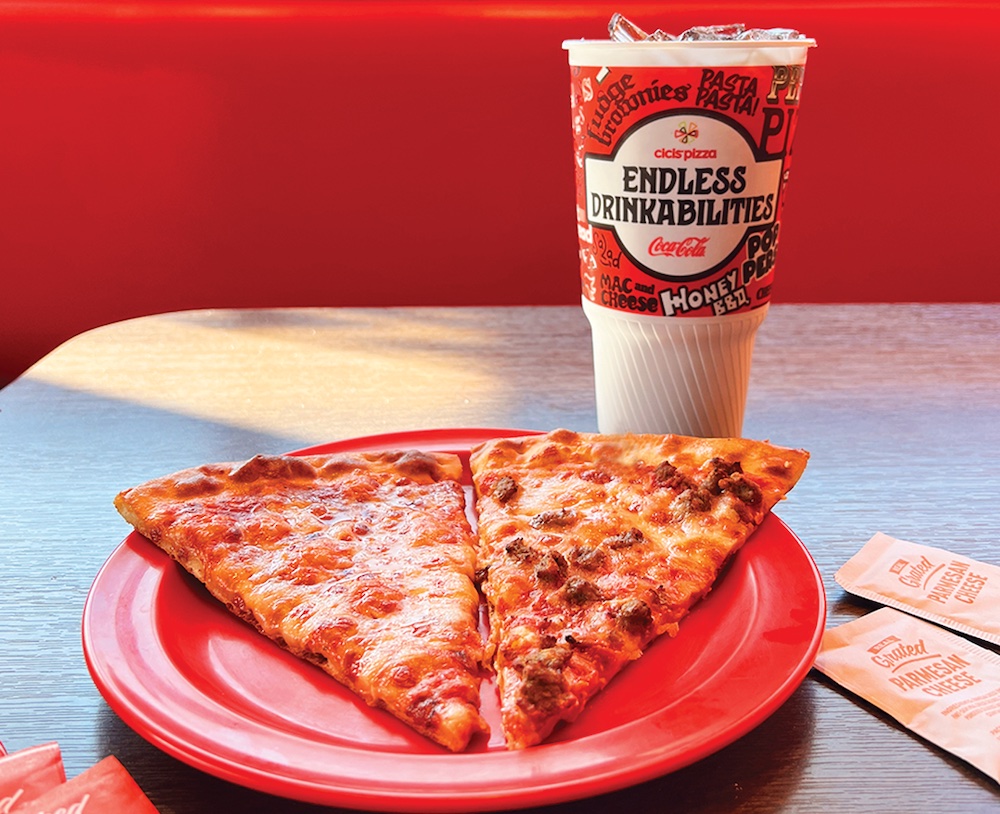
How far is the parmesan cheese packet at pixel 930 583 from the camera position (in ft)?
2.57

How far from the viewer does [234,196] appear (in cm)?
245

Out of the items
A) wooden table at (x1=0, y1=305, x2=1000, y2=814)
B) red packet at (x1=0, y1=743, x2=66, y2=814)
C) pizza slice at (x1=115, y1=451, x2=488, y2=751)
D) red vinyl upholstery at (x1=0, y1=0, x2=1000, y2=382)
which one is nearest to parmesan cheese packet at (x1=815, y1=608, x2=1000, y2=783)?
wooden table at (x1=0, y1=305, x2=1000, y2=814)

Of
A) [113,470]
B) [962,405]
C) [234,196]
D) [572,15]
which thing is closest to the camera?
[113,470]

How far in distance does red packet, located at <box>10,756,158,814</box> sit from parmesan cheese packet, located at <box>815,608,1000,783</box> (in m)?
0.48

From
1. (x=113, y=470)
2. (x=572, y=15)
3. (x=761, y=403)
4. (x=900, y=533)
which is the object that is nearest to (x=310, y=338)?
(x=113, y=470)

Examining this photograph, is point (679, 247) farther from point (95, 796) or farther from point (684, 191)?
point (95, 796)

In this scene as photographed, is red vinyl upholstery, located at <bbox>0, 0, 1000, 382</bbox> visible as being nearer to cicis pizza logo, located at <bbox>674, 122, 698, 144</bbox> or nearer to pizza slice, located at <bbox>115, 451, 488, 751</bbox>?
cicis pizza logo, located at <bbox>674, 122, 698, 144</bbox>

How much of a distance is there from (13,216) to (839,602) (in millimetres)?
2263

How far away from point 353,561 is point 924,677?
0.46 meters

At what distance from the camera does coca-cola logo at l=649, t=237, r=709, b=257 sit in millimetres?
990

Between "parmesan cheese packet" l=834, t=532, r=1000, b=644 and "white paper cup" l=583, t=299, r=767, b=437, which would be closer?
"parmesan cheese packet" l=834, t=532, r=1000, b=644

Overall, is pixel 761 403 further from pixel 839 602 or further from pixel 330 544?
pixel 330 544

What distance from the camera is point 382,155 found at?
2418mm

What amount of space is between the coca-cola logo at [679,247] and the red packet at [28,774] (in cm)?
69
